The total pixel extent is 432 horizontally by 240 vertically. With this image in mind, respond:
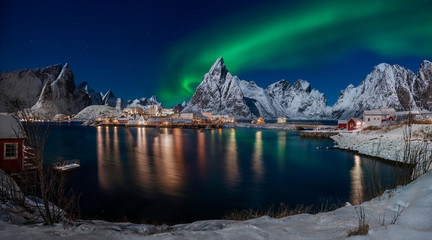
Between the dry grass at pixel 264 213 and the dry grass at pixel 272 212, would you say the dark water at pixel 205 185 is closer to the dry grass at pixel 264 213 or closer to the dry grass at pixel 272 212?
the dry grass at pixel 272 212

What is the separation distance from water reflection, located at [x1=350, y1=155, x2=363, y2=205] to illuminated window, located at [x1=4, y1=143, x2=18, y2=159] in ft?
93.1

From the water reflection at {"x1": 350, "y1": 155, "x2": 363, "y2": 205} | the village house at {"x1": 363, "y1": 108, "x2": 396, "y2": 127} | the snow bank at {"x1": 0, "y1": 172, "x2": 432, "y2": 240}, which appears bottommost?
the water reflection at {"x1": 350, "y1": 155, "x2": 363, "y2": 205}

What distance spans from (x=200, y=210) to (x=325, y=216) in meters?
10.4

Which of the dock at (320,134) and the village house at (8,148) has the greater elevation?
the village house at (8,148)

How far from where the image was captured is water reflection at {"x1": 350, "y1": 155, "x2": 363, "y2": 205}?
57.4ft

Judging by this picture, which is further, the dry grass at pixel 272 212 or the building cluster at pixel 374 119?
the building cluster at pixel 374 119

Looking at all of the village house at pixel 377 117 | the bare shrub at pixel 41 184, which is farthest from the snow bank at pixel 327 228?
the village house at pixel 377 117

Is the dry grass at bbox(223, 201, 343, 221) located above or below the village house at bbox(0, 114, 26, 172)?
below

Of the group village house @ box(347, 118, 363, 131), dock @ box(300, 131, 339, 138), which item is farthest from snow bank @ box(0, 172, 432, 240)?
village house @ box(347, 118, 363, 131)

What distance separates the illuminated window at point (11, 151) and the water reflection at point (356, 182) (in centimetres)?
2838

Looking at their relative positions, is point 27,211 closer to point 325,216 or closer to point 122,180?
point 325,216

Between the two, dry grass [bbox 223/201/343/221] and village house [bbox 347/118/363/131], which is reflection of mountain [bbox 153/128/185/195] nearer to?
dry grass [bbox 223/201/343/221]

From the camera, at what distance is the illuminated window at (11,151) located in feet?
63.3

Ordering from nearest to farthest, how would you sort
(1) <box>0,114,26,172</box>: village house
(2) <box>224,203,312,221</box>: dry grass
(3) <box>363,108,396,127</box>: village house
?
(2) <box>224,203,312,221</box>: dry grass < (1) <box>0,114,26,172</box>: village house < (3) <box>363,108,396,127</box>: village house
